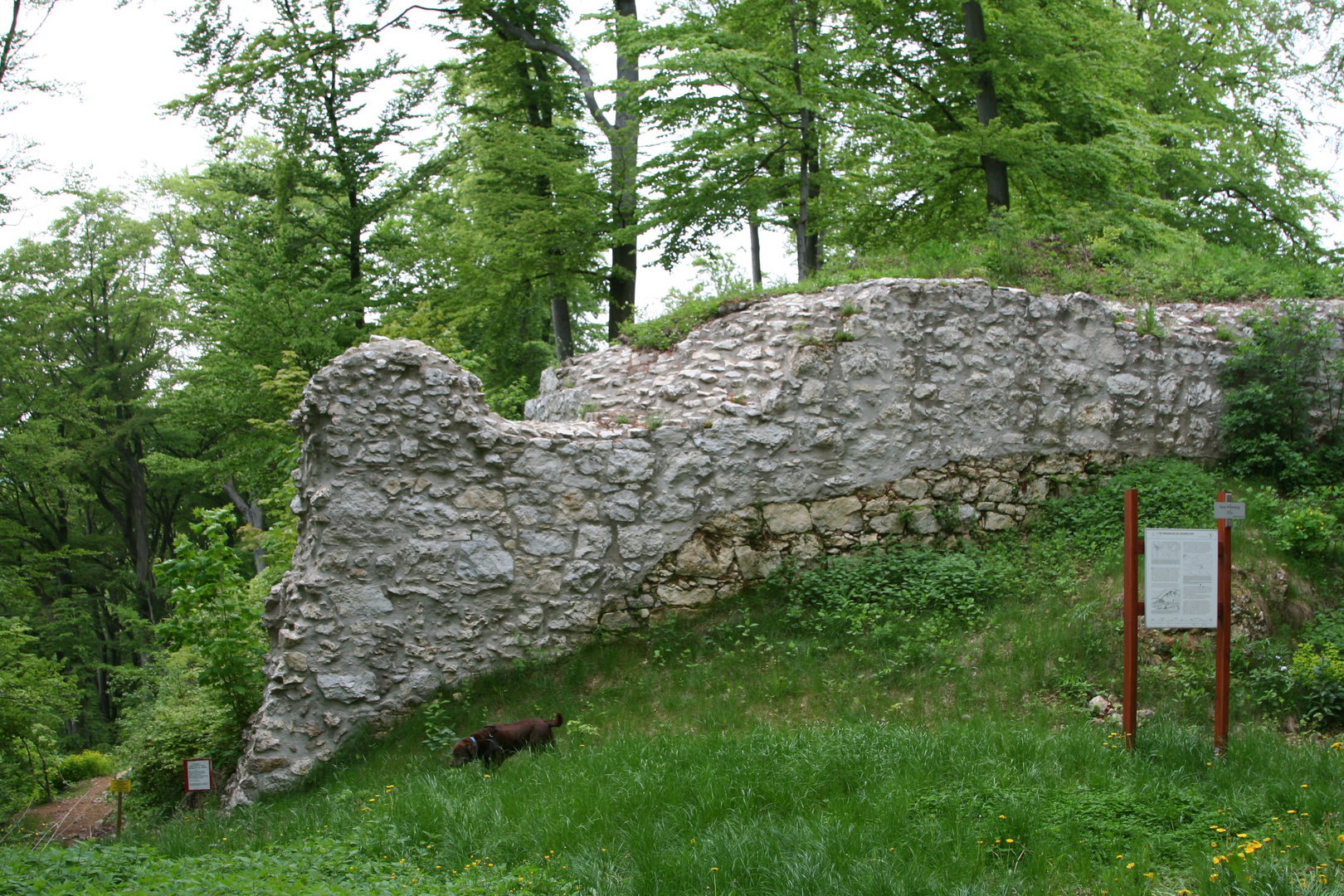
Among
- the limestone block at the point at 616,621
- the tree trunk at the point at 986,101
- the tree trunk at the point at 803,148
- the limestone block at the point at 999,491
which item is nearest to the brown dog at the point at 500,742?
the limestone block at the point at 616,621

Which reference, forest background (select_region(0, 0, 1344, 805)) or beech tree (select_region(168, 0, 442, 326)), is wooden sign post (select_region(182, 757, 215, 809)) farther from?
beech tree (select_region(168, 0, 442, 326))

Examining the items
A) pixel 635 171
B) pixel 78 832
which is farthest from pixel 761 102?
pixel 78 832

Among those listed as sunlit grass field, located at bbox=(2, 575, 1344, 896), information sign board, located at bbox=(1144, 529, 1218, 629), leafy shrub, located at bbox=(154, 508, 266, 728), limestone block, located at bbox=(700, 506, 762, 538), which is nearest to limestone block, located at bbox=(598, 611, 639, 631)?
sunlit grass field, located at bbox=(2, 575, 1344, 896)

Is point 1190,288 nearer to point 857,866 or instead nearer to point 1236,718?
point 1236,718

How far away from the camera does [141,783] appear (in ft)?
28.5

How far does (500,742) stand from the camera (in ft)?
21.4

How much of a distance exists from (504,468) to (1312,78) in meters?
9.82

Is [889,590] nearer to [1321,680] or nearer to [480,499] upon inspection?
[1321,680]

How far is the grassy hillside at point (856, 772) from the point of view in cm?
414

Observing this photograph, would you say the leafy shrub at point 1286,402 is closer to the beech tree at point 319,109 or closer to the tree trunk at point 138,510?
the beech tree at point 319,109

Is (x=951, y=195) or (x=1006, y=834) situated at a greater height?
(x=951, y=195)

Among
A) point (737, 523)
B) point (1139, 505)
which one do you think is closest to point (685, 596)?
point (737, 523)

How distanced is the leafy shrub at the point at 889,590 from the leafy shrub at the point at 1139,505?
1.13 metres

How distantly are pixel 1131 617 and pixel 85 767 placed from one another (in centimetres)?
1956
